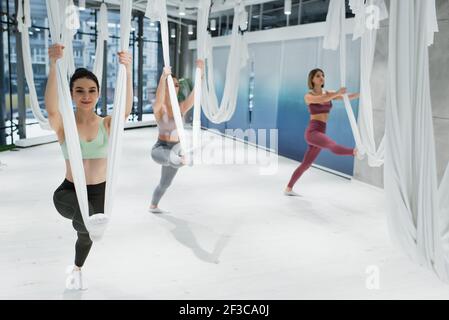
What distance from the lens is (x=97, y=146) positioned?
2.36 meters

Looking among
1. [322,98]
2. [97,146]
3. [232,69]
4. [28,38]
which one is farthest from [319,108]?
[28,38]

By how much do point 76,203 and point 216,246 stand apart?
1245 mm

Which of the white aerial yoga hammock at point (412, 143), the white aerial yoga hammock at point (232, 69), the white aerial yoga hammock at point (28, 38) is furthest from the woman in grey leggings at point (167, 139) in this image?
the white aerial yoga hammock at point (28, 38)

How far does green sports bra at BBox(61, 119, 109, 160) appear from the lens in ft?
7.70

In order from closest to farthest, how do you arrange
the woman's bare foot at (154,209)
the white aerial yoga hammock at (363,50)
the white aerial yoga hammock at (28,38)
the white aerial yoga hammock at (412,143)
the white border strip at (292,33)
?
1. the white aerial yoga hammock at (412,143)
2. the white aerial yoga hammock at (363,50)
3. the woman's bare foot at (154,209)
4. the white aerial yoga hammock at (28,38)
5. the white border strip at (292,33)

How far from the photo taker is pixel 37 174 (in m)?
5.54

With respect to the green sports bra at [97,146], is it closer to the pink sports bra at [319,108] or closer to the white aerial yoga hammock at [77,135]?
the white aerial yoga hammock at [77,135]

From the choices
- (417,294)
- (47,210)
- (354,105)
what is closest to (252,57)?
(354,105)

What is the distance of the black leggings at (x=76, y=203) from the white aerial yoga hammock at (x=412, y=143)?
4.60ft

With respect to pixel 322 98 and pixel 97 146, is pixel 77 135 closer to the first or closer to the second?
pixel 97 146

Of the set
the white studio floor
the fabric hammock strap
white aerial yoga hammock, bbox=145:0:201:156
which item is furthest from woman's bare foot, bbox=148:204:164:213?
the fabric hammock strap

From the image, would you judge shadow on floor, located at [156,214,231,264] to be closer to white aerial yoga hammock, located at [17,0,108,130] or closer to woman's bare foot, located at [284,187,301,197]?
woman's bare foot, located at [284,187,301,197]

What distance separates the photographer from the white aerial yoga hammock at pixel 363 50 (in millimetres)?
3753
